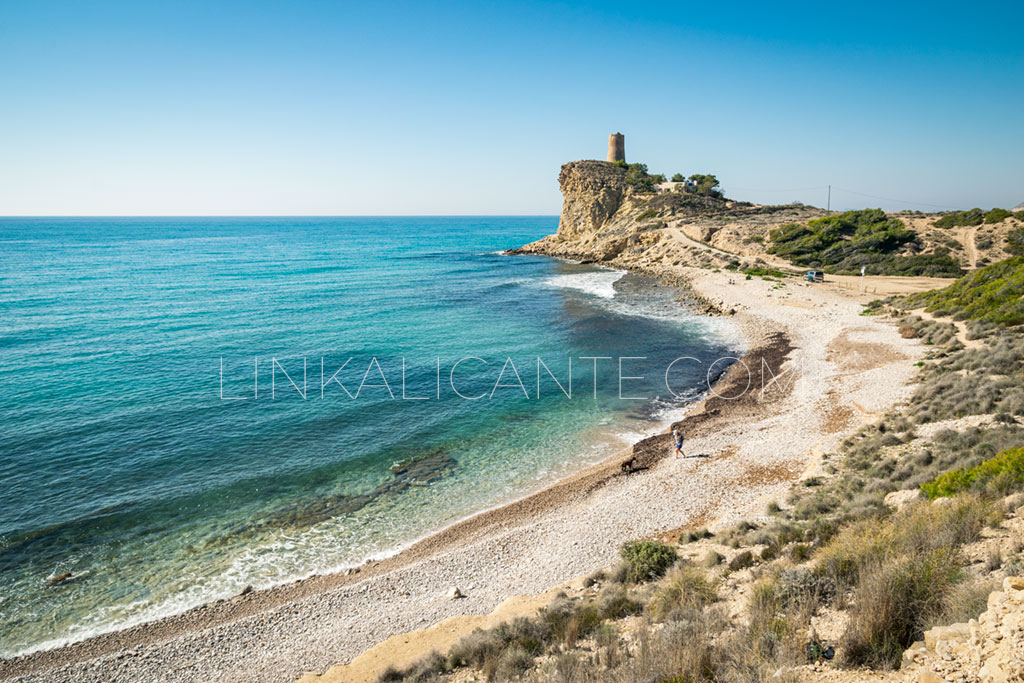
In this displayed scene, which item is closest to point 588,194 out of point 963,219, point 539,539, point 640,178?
point 640,178

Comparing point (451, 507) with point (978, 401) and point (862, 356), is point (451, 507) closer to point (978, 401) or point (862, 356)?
point (978, 401)

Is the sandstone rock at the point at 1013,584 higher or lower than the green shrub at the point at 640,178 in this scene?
lower

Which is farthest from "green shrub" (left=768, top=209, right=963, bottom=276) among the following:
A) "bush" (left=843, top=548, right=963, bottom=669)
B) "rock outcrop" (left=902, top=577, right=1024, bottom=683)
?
"rock outcrop" (left=902, top=577, right=1024, bottom=683)

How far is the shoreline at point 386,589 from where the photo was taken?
1079 cm

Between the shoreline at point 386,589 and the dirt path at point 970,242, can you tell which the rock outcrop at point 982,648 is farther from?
the dirt path at point 970,242

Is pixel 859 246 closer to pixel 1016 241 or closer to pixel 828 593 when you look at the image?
pixel 1016 241

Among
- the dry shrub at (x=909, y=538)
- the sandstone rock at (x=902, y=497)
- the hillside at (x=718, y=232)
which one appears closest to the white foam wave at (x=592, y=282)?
the hillside at (x=718, y=232)

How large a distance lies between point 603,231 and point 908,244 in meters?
41.6

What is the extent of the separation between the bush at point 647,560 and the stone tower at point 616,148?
104 metres

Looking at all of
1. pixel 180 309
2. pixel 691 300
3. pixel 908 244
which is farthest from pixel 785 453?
pixel 908 244

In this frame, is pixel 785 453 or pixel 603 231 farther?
pixel 603 231

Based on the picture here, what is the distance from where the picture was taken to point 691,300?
156 ft

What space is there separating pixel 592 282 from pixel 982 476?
170 feet

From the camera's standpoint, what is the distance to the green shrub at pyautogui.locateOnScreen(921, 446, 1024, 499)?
9.48 metres
